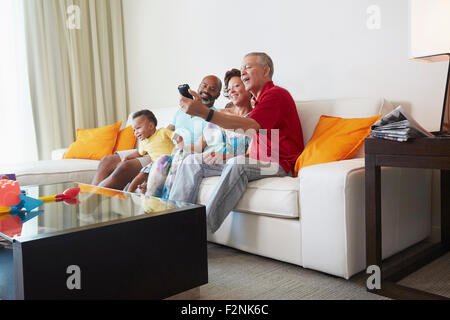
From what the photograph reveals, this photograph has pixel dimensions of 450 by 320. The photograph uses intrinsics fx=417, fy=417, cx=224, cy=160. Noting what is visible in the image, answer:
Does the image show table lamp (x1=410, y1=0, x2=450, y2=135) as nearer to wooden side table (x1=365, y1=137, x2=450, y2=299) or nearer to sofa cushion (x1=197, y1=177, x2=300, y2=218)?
wooden side table (x1=365, y1=137, x2=450, y2=299)

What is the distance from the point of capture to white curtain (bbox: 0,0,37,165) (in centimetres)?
375

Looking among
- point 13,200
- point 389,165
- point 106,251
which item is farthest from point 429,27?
point 13,200

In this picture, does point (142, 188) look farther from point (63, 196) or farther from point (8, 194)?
point (8, 194)

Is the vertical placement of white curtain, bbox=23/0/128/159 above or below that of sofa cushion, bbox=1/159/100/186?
above

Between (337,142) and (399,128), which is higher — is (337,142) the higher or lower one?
the lower one

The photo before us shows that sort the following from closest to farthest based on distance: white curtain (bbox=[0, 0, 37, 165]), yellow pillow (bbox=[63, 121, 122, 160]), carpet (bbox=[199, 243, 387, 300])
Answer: carpet (bbox=[199, 243, 387, 300]), yellow pillow (bbox=[63, 121, 122, 160]), white curtain (bbox=[0, 0, 37, 165])

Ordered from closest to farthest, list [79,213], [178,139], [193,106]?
[79,213]
[193,106]
[178,139]

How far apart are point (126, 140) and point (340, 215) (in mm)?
2256

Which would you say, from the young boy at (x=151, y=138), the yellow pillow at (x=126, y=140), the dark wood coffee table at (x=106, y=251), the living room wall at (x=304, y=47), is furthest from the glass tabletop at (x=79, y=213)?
the yellow pillow at (x=126, y=140)

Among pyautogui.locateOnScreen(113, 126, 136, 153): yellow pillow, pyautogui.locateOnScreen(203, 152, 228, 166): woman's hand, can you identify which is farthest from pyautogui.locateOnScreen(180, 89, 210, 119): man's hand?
pyautogui.locateOnScreen(113, 126, 136, 153): yellow pillow

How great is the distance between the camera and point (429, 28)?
1657 mm

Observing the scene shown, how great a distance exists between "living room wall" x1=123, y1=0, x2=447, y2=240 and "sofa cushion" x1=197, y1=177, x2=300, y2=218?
90cm

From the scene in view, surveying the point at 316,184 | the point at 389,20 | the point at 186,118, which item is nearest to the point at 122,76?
the point at 186,118

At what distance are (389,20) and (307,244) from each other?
4.50 ft
